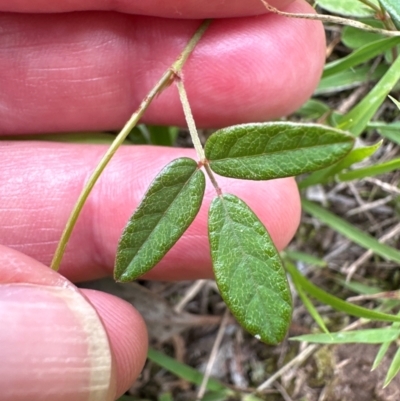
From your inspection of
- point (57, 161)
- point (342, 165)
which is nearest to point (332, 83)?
point (342, 165)

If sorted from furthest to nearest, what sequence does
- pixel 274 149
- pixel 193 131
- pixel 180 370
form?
pixel 180 370 → pixel 193 131 → pixel 274 149

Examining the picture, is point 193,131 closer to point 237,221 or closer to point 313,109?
point 237,221

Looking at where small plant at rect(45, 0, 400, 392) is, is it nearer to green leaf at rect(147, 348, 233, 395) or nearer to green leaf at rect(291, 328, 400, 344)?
green leaf at rect(291, 328, 400, 344)

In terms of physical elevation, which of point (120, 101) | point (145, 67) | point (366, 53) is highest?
point (366, 53)

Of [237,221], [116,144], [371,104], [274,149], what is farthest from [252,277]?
[371,104]

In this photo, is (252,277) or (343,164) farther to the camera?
(343,164)

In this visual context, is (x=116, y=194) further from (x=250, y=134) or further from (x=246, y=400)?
(x=246, y=400)

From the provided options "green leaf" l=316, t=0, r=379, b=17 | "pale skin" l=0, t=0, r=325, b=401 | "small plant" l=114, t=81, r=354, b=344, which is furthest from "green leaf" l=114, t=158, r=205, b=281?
"green leaf" l=316, t=0, r=379, b=17
